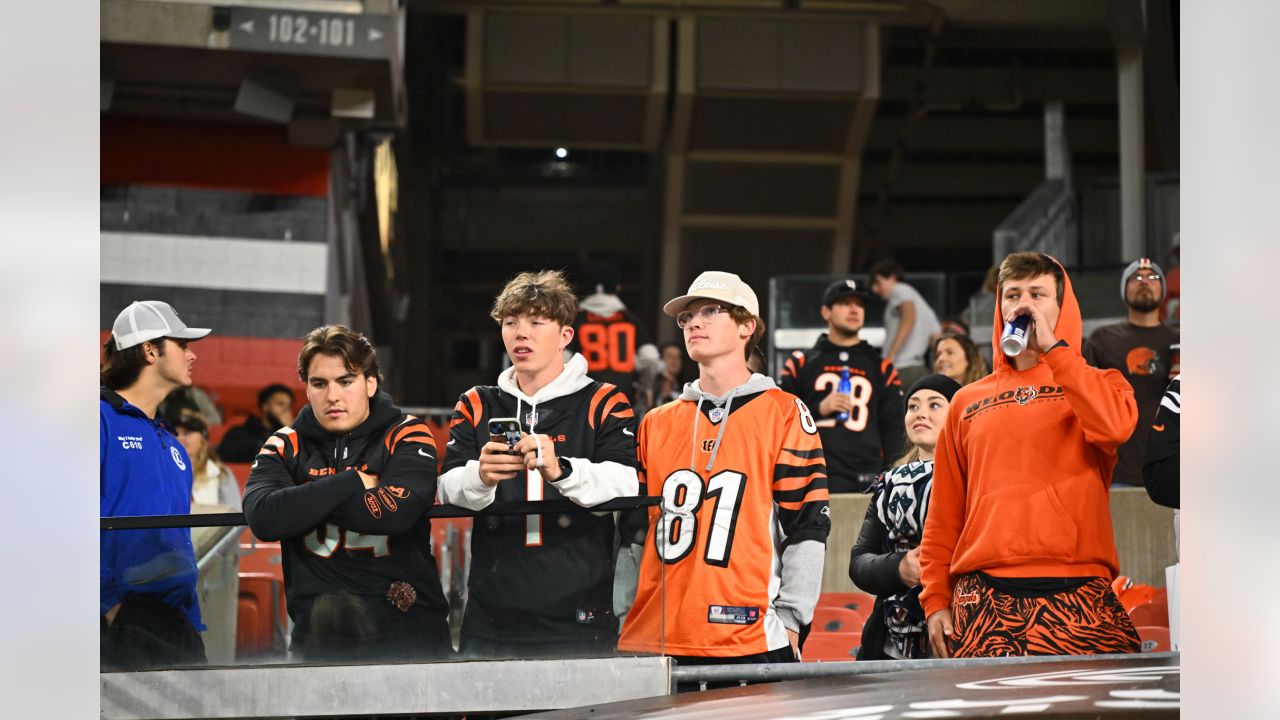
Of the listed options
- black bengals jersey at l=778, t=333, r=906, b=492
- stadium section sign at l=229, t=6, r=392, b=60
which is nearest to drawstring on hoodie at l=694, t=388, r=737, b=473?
black bengals jersey at l=778, t=333, r=906, b=492

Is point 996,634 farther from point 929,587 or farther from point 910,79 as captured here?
point 910,79

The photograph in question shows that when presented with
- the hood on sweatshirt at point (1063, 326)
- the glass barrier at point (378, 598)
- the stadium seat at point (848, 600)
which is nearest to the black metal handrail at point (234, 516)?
the glass barrier at point (378, 598)

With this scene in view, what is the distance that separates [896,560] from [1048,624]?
999 mm

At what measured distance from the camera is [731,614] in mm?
4953

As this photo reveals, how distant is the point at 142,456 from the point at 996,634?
2.91 metres

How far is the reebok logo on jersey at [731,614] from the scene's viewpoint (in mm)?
4945

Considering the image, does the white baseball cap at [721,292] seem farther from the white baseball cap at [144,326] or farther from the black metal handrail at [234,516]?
the white baseball cap at [144,326]

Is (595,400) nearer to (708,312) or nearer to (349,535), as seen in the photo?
(708,312)

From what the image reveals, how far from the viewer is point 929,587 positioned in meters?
4.86

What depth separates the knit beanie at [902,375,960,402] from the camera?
6.07 meters

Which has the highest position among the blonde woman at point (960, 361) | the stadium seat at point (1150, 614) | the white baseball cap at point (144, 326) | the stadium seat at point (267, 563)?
the white baseball cap at point (144, 326)

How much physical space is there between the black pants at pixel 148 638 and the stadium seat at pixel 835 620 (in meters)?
3.49

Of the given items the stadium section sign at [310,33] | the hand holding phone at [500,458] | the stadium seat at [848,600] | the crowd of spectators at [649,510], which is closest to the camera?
the crowd of spectators at [649,510]
